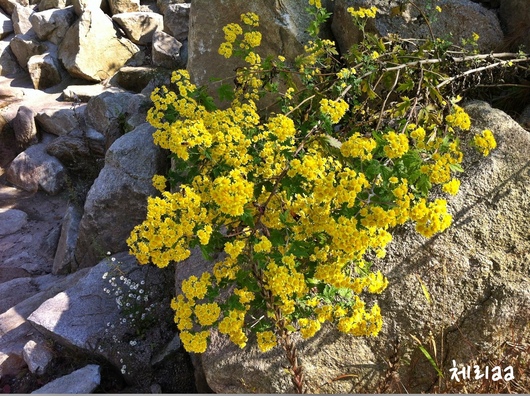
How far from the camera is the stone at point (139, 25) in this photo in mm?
9945

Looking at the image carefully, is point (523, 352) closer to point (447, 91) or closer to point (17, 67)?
point (447, 91)

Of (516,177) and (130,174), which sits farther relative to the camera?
(130,174)

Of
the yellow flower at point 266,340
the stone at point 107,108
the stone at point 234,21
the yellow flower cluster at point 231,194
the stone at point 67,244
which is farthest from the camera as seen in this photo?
the stone at point 107,108

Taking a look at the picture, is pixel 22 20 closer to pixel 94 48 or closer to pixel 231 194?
pixel 94 48

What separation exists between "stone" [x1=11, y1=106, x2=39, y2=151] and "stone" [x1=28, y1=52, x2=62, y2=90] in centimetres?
190

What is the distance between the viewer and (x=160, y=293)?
3.82 meters

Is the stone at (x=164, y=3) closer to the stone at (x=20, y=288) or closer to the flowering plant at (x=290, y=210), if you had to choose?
the stone at (x=20, y=288)

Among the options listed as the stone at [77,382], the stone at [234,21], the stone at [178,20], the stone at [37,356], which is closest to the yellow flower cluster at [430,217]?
the stone at [77,382]

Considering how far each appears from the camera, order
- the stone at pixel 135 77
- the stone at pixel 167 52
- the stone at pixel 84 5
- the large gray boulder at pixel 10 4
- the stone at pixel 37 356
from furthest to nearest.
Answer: the large gray boulder at pixel 10 4
the stone at pixel 84 5
the stone at pixel 135 77
the stone at pixel 167 52
the stone at pixel 37 356

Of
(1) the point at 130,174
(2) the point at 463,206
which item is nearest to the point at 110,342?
(1) the point at 130,174

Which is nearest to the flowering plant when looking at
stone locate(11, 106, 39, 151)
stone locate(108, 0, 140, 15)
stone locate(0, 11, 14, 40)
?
stone locate(11, 106, 39, 151)

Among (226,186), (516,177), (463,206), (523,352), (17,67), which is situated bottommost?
(17,67)

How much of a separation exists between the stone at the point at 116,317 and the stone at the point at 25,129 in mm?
4991

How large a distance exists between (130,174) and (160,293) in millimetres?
1411
